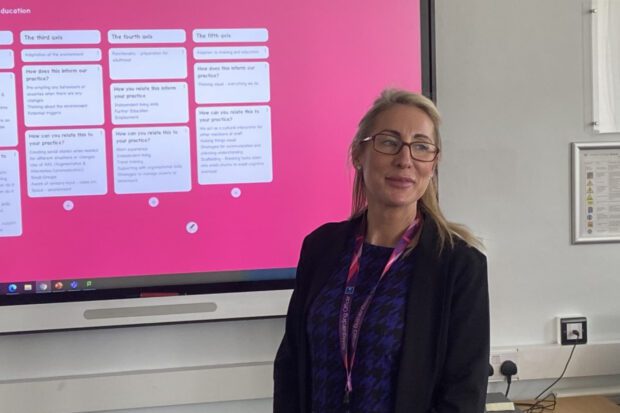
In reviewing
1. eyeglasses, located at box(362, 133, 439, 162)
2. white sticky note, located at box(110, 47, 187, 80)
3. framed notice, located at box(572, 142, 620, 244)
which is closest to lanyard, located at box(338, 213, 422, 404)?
eyeglasses, located at box(362, 133, 439, 162)

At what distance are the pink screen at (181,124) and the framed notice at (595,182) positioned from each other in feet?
2.20

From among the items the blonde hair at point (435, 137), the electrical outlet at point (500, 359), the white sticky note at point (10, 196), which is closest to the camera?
the blonde hair at point (435, 137)

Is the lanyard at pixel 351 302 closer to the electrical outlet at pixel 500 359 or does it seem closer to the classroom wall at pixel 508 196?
the classroom wall at pixel 508 196

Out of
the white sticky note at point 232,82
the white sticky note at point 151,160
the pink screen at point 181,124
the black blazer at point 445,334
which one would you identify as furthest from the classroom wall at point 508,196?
the black blazer at point 445,334

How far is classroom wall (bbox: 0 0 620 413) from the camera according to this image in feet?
6.52

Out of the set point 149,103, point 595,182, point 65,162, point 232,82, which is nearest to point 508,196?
point 595,182

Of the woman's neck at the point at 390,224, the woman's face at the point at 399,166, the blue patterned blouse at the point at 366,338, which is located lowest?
the blue patterned blouse at the point at 366,338

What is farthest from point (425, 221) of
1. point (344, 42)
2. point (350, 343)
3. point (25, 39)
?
point (25, 39)

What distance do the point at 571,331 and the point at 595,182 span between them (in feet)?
1.79

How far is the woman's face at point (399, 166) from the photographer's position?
4.15 feet

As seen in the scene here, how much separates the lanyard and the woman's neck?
2 cm

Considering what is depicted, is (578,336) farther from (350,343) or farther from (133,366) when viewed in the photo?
(133,366)

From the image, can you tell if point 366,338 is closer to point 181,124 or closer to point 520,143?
point 181,124

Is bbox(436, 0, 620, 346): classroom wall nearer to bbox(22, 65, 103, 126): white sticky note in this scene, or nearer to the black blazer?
the black blazer
